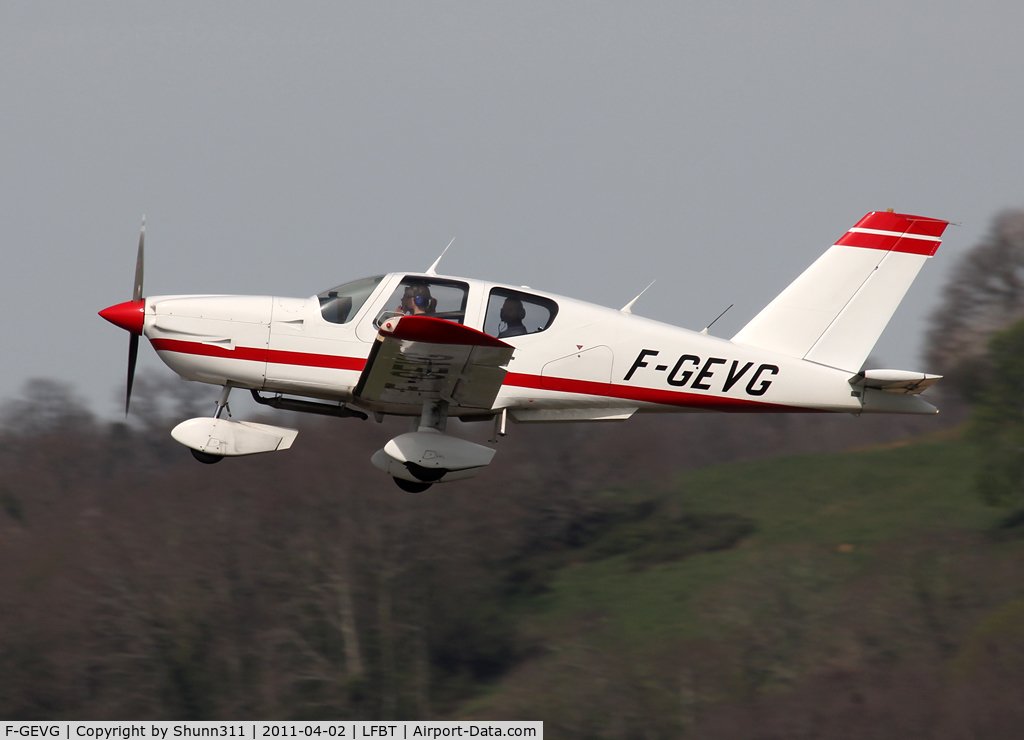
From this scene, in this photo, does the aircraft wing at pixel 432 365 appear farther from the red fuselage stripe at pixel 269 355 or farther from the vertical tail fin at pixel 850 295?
the vertical tail fin at pixel 850 295

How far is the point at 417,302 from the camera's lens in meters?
10.0

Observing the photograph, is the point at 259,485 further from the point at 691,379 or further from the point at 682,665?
the point at 691,379

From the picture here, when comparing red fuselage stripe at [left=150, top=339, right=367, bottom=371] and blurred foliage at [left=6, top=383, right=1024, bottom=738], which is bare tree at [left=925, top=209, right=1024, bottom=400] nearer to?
blurred foliage at [left=6, top=383, right=1024, bottom=738]

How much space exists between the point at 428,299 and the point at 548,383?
54.7 inches

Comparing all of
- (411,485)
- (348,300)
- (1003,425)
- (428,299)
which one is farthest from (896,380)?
(1003,425)

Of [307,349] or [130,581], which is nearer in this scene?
[307,349]

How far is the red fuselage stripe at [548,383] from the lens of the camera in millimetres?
10172

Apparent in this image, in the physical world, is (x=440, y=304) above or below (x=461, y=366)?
above

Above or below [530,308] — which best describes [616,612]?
below

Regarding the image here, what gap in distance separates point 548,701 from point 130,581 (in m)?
13.4

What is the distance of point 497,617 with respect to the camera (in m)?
45.5

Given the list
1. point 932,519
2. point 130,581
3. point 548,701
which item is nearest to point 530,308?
point 548,701
